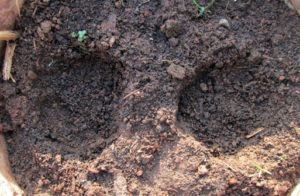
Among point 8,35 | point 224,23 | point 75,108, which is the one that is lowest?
point 75,108

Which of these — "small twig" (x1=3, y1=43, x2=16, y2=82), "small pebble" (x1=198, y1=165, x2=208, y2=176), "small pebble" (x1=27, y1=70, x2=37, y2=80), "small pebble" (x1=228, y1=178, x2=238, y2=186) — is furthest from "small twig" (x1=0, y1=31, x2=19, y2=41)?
"small pebble" (x1=228, y1=178, x2=238, y2=186)

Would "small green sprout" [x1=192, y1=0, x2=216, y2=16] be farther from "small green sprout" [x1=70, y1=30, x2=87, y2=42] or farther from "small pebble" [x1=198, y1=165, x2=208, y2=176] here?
"small pebble" [x1=198, y1=165, x2=208, y2=176]

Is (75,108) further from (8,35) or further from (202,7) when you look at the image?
(202,7)

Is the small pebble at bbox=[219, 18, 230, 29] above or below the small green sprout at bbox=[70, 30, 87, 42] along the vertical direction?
above

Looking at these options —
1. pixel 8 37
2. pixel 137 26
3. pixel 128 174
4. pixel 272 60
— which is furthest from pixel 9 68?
pixel 272 60

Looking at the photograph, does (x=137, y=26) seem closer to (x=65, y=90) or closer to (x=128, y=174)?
(x=65, y=90)

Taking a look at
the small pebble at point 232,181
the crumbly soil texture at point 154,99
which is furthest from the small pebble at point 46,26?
the small pebble at point 232,181

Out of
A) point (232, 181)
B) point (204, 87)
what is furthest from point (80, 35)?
point (232, 181)

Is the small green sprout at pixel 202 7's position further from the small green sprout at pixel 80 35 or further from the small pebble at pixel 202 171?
the small pebble at pixel 202 171
